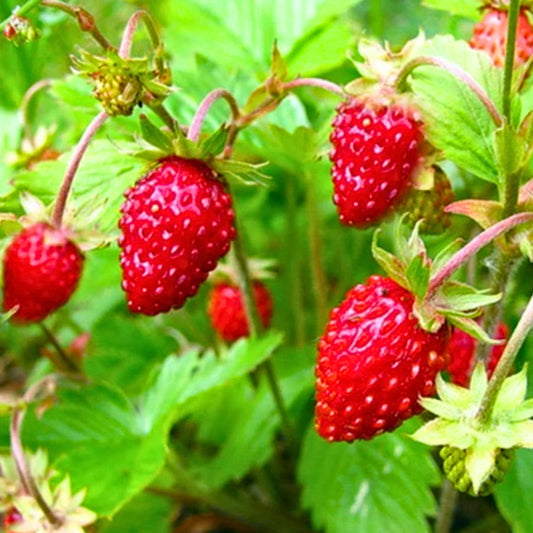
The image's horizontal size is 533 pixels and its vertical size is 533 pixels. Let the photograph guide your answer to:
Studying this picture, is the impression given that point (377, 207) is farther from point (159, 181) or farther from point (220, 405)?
point (220, 405)

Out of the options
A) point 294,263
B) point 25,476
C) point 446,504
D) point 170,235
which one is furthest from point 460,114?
point 294,263

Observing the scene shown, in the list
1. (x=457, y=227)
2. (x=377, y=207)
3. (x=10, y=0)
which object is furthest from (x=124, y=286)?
(x=10, y=0)

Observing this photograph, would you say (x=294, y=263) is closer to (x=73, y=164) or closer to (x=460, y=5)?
(x=460, y=5)

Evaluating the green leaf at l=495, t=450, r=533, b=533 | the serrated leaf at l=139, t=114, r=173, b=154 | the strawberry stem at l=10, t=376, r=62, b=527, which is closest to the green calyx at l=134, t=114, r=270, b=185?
the serrated leaf at l=139, t=114, r=173, b=154

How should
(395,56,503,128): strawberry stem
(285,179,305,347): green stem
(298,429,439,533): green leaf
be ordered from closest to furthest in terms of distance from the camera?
1. (395,56,503,128): strawberry stem
2. (298,429,439,533): green leaf
3. (285,179,305,347): green stem

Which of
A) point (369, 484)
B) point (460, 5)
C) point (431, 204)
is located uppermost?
point (460, 5)

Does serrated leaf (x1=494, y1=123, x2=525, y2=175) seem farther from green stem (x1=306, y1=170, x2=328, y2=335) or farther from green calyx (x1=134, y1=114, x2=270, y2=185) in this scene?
green stem (x1=306, y1=170, x2=328, y2=335)
